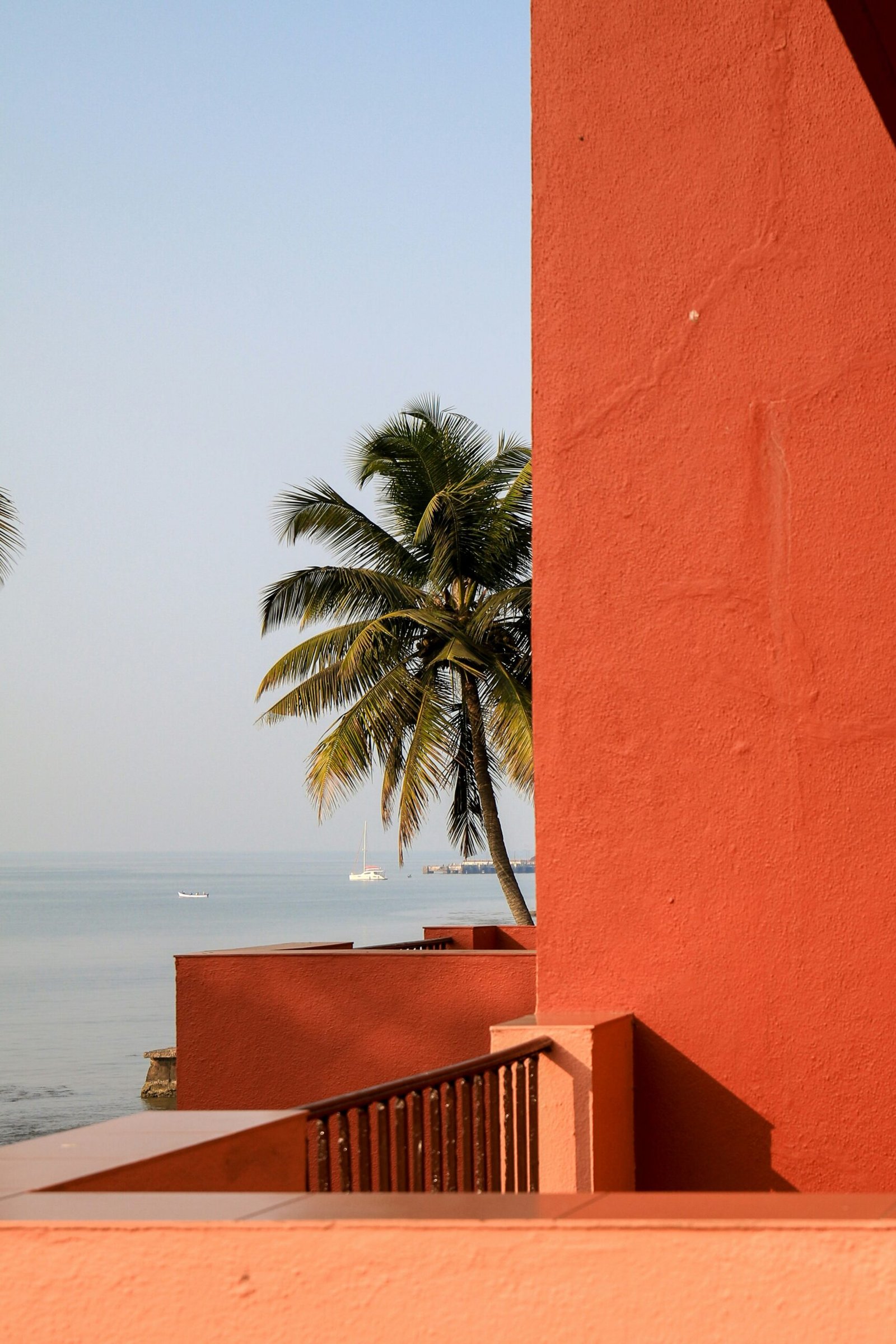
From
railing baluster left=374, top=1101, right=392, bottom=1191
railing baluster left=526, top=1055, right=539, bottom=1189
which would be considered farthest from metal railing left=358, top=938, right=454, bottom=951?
railing baluster left=374, top=1101, right=392, bottom=1191

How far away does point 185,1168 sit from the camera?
7.89 feet

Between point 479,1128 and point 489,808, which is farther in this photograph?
point 489,808

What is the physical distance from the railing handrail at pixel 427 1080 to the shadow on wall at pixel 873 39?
10.3ft

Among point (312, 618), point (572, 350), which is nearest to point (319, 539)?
point (312, 618)

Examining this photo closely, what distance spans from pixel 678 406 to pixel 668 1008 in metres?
2.30

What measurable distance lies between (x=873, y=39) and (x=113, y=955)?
72.7m

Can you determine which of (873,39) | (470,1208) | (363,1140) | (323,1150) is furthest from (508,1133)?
(873,39)

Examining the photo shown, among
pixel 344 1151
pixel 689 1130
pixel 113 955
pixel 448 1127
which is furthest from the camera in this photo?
pixel 113 955

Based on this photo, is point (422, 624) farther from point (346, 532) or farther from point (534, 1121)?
point (534, 1121)

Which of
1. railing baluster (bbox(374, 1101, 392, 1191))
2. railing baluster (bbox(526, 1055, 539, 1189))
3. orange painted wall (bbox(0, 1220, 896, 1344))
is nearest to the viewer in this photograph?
orange painted wall (bbox(0, 1220, 896, 1344))

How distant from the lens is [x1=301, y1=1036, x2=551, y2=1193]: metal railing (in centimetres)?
333

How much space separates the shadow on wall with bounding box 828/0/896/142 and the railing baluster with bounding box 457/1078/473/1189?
3244 mm

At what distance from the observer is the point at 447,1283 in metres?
1.81

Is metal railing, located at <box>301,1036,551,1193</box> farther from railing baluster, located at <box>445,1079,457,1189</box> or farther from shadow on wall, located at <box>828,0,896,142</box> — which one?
shadow on wall, located at <box>828,0,896,142</box>
